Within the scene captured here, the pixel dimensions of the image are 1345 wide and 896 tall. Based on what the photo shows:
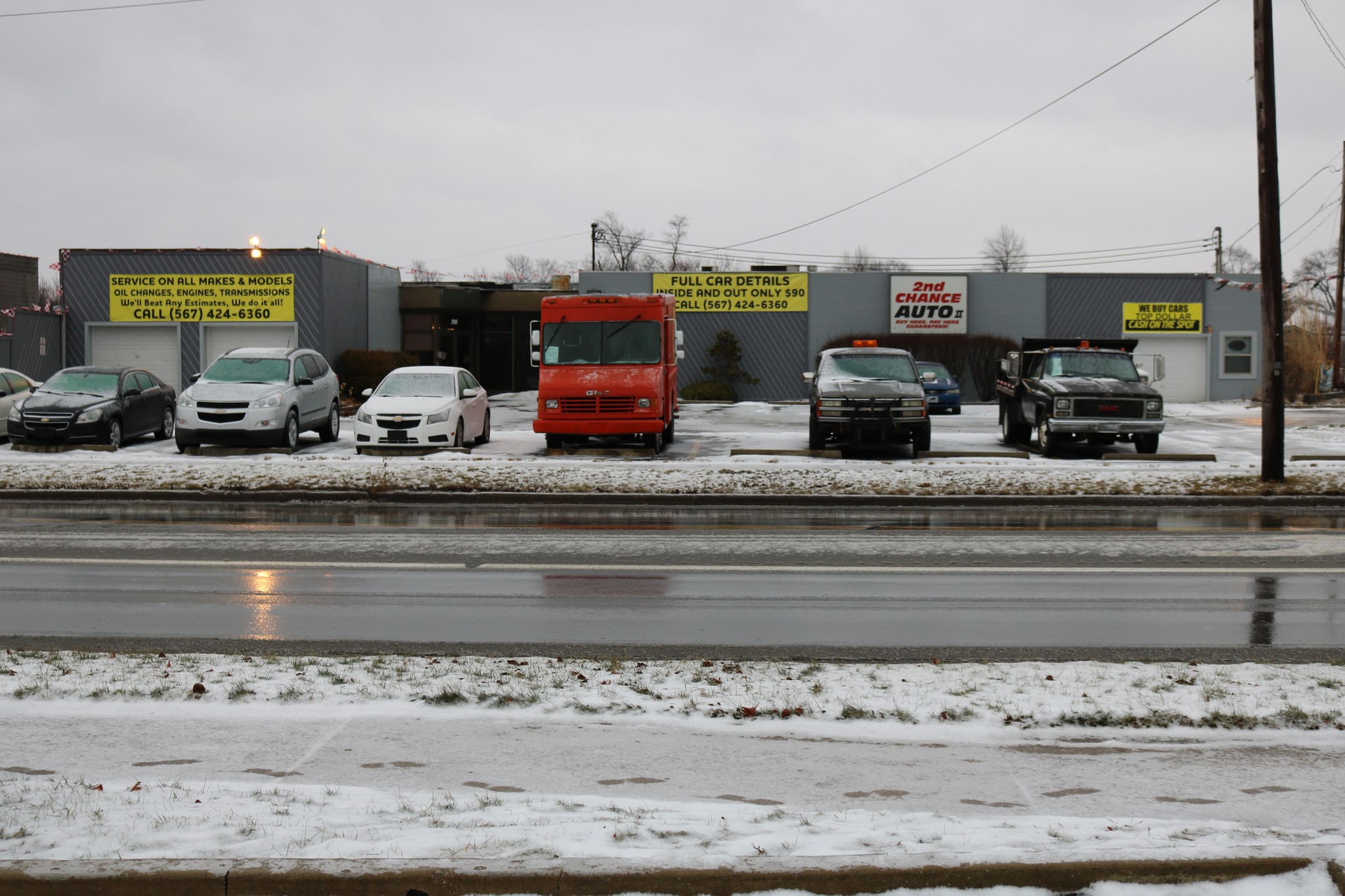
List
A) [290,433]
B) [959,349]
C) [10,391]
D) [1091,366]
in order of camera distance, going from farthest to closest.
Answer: [959,349], [10,391], [1091,366], [290,433]

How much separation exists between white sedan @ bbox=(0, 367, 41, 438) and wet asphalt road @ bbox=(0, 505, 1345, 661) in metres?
9.26

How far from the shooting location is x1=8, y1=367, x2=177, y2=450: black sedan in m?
20.7

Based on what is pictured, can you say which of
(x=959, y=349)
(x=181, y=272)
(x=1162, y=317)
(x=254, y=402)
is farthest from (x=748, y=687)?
(x=1162, y=317)

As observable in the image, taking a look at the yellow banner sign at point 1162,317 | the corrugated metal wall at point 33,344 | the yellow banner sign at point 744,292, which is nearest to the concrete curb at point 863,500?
the corrugated metal wall at point 33,344

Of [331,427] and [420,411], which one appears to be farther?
[331,427]

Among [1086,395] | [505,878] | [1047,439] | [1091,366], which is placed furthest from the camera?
[1091,366]

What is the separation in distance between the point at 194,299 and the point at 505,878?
35.6 metres

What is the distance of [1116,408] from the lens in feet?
66.8

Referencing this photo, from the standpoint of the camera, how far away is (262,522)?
13.7 m

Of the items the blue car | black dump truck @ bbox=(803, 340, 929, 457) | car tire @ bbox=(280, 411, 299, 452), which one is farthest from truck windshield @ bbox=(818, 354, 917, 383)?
the blue car

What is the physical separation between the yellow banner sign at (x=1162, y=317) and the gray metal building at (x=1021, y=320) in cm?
14

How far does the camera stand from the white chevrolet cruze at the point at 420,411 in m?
20.3

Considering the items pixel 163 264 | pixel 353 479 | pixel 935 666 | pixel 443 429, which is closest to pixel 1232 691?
pixel 935 666

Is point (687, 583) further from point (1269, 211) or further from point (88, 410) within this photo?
point (88, 410)
